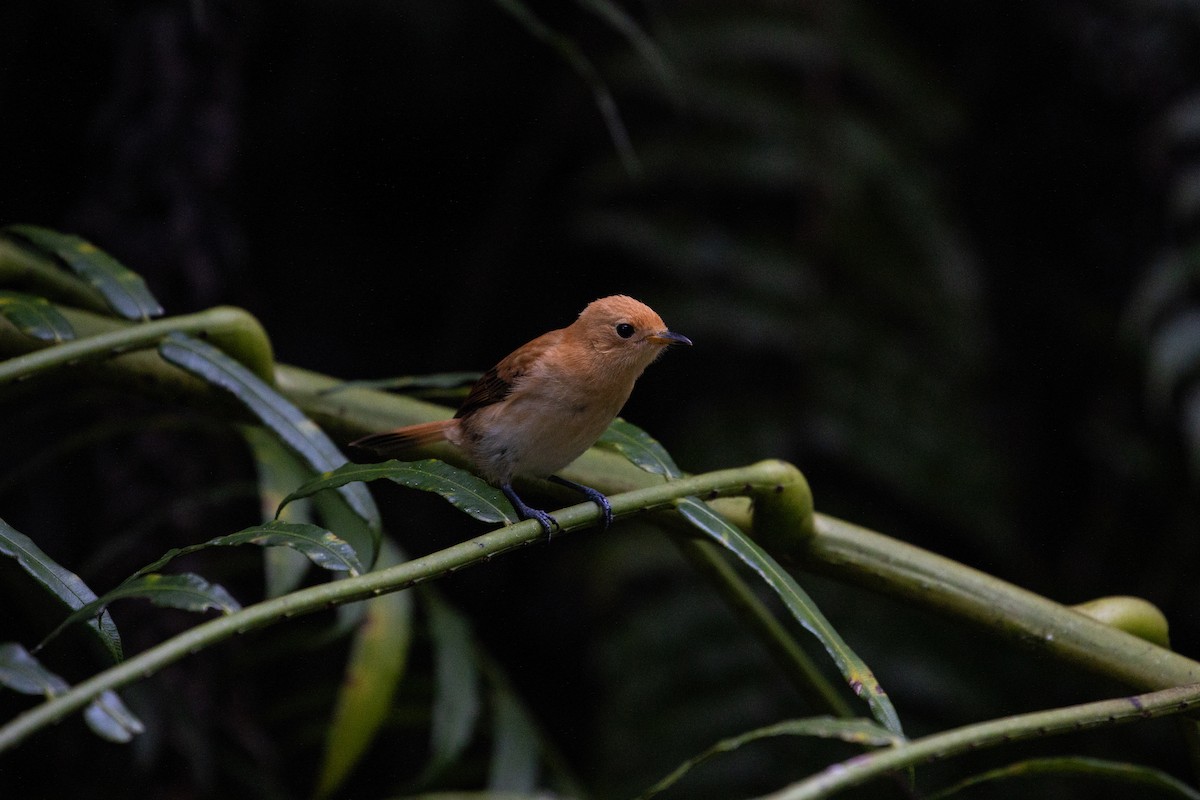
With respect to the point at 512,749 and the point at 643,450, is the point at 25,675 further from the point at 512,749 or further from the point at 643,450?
the point at 512,749

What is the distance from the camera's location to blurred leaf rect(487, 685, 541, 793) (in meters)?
1.91

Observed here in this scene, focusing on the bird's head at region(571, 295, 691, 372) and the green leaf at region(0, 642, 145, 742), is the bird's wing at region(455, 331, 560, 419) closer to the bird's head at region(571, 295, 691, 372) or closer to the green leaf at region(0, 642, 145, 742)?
the bird's head at region(571, 295, 691, 372)

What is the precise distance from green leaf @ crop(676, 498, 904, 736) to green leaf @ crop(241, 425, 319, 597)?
2.01ft

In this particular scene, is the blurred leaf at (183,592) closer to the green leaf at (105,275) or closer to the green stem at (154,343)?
the green stem at (154,343)

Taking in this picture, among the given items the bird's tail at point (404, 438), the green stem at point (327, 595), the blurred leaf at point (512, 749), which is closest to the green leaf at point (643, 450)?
the green stem at point (327, 595)

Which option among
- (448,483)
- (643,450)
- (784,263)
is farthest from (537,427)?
(784,263)

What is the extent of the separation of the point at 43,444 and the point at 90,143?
65 cm

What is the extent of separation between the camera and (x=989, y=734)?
849 millimetres

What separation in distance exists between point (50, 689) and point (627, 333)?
108 cm

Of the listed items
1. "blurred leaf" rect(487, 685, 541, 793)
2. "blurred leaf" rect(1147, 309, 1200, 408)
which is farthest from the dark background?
"blurred leaf" rect(487, 685, 541, 793)

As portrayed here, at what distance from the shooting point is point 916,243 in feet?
11.3

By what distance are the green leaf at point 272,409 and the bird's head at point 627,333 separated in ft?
1.83

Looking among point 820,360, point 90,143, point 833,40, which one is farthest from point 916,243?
point 90,143

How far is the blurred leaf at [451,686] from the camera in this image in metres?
1.85
